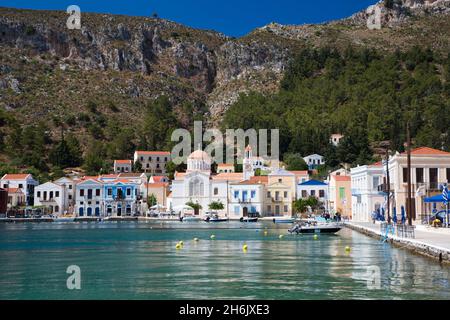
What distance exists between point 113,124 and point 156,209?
54.8m

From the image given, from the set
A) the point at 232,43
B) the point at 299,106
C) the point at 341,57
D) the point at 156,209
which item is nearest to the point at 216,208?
the point at 156,209

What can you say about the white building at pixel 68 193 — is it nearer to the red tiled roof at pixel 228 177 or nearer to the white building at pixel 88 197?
the white building at pixel 88 197

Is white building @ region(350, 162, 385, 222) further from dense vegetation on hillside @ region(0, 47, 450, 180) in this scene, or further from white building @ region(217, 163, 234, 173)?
white building @ region(217, 163, 234, 173)

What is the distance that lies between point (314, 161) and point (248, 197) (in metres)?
32.7

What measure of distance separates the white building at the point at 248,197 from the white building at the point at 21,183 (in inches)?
1355

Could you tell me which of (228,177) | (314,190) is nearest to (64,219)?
(228,177)

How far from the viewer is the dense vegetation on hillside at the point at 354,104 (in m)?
121

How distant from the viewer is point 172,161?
130 meters

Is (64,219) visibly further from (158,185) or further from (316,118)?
(316,118)

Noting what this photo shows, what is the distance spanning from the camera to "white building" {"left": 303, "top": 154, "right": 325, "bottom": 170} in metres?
125

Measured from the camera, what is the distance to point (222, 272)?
26.6 metres

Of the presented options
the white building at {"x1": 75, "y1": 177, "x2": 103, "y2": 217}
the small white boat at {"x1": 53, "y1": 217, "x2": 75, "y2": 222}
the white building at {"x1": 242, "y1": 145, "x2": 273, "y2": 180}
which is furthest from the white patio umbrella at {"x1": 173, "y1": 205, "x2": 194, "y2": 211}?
the white building at {"x1": 242, "y1": 145, "x2": 273, "y2": 180}

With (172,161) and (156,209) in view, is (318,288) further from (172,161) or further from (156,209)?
(172,161)

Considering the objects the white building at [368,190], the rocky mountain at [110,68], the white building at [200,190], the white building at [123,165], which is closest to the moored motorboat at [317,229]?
the white building at [368,190]
